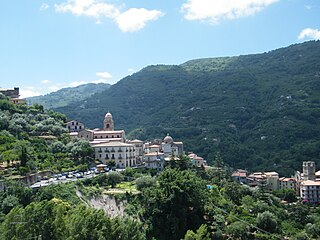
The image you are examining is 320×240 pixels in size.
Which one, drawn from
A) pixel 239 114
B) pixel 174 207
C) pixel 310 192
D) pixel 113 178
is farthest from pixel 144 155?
pixel 239 114

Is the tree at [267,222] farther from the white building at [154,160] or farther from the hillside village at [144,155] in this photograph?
the white building at [154,160]

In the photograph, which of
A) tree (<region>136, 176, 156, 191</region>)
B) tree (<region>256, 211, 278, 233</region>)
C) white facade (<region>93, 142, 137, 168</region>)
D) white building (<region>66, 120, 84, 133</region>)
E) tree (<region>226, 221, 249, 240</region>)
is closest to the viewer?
tree (<region>226, 221, 249, 240</region>)

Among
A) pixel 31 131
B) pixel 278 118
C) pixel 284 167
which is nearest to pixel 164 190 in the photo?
pixel 31 131

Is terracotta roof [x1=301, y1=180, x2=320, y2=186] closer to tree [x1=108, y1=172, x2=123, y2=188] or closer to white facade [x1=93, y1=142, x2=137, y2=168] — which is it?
white facade [x1=93, y1=142, x2=137, y2=168]

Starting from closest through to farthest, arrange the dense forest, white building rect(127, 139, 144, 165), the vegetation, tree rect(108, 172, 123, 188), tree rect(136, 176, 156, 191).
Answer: the dense forest → tree rect(136, 176, 156, 191) → the vegetation → tree rect(108, 172, 123, 188) → white building rect(127, 139, 144, 165)

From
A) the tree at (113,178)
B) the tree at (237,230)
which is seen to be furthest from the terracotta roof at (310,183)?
→ the tree at (113,178)

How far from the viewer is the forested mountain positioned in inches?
4326

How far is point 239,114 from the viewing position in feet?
471

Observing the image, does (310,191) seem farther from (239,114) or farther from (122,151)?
(239,114)

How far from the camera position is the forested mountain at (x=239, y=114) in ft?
360

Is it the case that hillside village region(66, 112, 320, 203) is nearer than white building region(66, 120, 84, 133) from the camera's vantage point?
Yes

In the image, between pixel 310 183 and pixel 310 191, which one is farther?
pixel 310 183

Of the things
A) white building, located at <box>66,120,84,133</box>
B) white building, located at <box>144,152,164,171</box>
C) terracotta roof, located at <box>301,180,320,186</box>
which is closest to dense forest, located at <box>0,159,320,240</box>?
white building, located at <box>144,152,164,171</box>

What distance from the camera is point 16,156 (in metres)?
49.5
